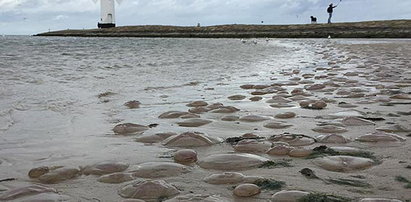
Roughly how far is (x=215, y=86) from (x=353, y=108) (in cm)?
300

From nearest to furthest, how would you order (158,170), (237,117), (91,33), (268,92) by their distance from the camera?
1. (158,170)
2. (237,117)
3. (268,92)
4. (91,33)

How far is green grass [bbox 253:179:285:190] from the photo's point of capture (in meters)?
2.10

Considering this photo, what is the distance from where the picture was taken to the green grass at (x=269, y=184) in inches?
82.5

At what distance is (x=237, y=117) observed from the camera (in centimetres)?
406

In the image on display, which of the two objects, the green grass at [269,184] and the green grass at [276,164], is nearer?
the green grass at [269,184]

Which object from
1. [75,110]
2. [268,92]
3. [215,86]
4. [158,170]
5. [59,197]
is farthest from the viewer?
[215,86]

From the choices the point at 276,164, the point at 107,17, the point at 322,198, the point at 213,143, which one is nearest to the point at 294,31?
the point at 107,17

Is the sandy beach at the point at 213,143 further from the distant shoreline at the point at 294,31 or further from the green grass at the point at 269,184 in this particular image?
the distant shoreline at the point at 294,31

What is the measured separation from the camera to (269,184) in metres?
2.13

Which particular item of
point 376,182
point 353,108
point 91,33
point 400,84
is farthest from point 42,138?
point 91,33

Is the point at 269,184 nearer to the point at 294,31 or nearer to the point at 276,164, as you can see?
the point at 276,164

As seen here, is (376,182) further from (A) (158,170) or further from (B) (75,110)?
(B) (75,110)

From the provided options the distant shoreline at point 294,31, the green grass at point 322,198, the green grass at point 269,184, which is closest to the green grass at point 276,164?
the green grass at point 269,184

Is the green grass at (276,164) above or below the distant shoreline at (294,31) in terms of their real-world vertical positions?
below
